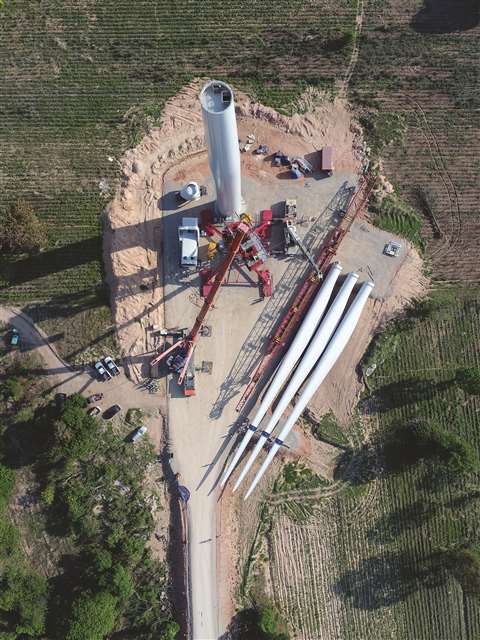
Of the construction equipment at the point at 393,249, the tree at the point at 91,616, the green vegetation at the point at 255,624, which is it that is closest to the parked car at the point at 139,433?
the tree at the point at 91,616

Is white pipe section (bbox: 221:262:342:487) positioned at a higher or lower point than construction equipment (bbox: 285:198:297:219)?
lower

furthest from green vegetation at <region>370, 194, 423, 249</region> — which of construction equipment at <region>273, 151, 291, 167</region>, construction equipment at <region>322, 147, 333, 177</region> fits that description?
construction equipment at <region>273, 151, 291, 167</region>

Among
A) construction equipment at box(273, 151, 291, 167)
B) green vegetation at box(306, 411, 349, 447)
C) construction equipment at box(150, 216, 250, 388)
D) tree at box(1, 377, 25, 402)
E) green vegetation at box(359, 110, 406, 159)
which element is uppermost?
green vegetation at box(359, 110, 406, 159)

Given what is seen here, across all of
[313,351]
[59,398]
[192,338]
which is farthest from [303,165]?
[59,398]

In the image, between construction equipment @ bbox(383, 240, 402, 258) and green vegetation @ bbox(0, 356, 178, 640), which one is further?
construction equipment @ bbox(383, 240, 402, 258)

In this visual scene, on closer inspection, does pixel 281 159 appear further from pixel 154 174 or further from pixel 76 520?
pixel 76 520

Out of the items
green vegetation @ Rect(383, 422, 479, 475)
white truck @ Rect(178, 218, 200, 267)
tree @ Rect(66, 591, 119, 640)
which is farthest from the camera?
white truck @ Rect(178, 218, 200, 267)

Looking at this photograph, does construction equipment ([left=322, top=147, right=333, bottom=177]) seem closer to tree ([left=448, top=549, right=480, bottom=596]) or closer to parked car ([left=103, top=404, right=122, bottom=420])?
parked car ([left=103, top=404, right=122, bottom=420])
